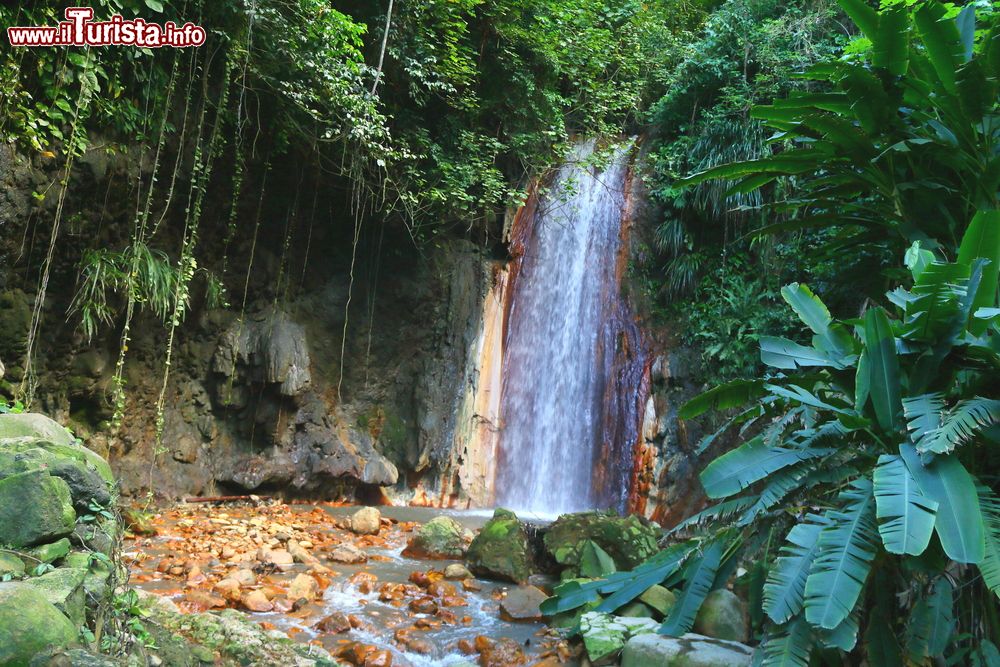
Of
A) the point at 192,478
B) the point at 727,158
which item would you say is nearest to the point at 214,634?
the point at 192,478

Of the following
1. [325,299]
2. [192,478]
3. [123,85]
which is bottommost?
[192,478]

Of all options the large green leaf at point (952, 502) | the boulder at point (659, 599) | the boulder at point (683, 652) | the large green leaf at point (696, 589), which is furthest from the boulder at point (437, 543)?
the large green leaf at point (952, 502)

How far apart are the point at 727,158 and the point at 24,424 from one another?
993 cm

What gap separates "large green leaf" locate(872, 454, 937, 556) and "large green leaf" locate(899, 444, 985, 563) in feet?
0.20

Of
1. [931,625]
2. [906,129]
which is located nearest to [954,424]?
[931,625]

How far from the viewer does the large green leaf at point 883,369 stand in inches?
145

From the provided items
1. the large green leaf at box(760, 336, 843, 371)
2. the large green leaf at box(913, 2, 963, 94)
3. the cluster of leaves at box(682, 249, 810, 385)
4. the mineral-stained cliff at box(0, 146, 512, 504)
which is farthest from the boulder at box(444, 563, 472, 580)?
the large green leaf at box(913, 2, 963, 94)

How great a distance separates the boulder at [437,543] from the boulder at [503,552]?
14.9 inches

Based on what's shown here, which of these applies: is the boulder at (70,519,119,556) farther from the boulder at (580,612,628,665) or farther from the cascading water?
the cascading water

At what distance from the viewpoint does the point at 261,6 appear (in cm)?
689

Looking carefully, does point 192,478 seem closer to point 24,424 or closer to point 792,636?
point 24,424

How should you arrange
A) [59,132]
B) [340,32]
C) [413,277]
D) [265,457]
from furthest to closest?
[413,277], [265,457], [340,32], [59,132]

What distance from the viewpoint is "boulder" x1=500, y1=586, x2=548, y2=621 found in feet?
18.3

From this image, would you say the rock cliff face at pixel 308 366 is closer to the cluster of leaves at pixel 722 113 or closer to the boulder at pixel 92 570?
the cluster of leaves at pixel 722 113
